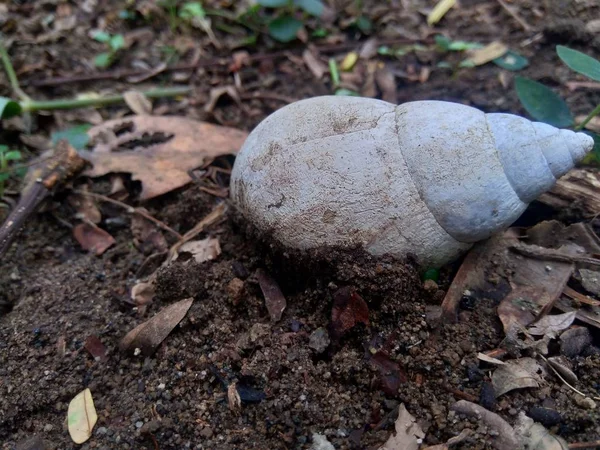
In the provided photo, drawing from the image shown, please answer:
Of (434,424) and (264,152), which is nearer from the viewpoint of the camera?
(434,424)

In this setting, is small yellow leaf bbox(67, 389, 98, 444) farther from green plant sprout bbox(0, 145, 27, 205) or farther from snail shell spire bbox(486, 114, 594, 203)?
snail shell spire bbox(486, 114, 594, 203)

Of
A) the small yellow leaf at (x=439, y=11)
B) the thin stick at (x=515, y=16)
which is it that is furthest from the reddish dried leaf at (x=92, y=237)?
the thin stick at (x=515, y=16)

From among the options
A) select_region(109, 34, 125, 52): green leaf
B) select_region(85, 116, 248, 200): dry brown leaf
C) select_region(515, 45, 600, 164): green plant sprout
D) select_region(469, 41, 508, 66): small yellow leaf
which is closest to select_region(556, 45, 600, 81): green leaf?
select_region(515, 45, 600, 164): green plant sprout

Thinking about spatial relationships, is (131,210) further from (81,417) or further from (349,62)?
(349,62)

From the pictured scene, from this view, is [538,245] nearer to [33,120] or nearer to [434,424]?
[434,424]

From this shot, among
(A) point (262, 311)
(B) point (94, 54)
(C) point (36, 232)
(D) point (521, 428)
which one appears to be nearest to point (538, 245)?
(D) point (521, 428)

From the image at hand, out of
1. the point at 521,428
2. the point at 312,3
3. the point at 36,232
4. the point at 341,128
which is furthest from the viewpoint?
the point at 312,3

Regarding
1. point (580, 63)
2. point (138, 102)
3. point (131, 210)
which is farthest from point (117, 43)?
point (580, 63)
